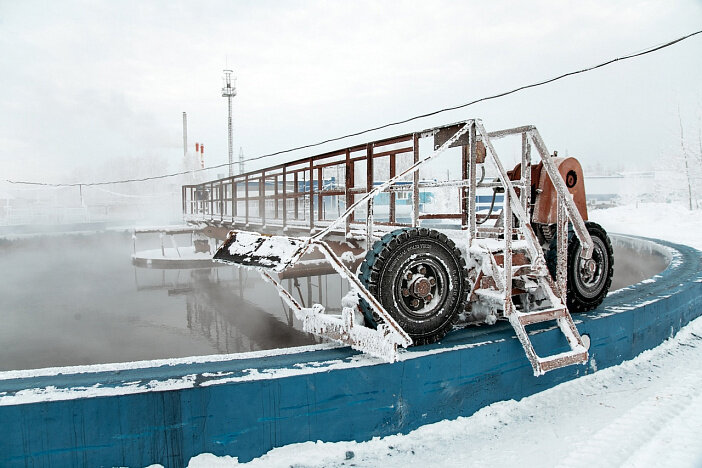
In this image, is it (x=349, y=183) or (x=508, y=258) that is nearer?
(x=508, y=258)

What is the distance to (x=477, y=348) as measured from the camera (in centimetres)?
377

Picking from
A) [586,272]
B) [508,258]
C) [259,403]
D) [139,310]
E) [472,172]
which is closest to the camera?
[259,403]

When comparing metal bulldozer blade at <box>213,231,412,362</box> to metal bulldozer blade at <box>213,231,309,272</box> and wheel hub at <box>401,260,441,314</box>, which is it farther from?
wheel hub at <box>401,260,441,314</box>

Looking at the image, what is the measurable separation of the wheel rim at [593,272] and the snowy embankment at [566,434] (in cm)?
90

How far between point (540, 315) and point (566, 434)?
3.28ft

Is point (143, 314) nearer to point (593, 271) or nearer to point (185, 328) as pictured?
point (185, 328)

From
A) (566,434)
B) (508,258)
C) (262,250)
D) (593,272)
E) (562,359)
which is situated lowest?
(566,434)

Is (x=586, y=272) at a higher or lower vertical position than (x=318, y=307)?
higher

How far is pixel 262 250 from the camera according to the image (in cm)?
383

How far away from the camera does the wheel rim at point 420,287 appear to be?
3.56m

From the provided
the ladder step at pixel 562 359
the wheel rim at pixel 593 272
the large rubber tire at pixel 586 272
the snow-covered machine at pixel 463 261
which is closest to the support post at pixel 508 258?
the snow-covered machine at pixel 463 261

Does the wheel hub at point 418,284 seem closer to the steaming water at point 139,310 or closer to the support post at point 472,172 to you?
the support post at point 472,172

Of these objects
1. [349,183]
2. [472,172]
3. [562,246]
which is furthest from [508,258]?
[349,183]

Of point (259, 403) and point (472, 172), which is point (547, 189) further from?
point (259, 403)
